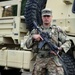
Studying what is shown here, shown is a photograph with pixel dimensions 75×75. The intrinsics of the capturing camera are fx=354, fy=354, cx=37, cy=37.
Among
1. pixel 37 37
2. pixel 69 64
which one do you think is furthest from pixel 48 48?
pixel 69 64

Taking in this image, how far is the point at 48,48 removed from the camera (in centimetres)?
525

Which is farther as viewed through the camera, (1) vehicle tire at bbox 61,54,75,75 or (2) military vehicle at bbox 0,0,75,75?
(2) military vehicle at bbox 0,0,75,75

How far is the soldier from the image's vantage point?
5180 millimetres

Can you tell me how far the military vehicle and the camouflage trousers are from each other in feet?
2.74

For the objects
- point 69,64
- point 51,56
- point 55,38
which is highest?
point 55,38

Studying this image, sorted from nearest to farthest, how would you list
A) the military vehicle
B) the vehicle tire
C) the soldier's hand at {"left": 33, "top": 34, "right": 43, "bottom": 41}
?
1. the soldier's hand at {"left": 33, "top": 34, "right": 43, "bottom": 41}
2. the vehicle tire
3. the military vehicle

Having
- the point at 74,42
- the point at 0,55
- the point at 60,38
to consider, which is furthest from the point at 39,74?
the point at 0,55

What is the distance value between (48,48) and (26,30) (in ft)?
7.45

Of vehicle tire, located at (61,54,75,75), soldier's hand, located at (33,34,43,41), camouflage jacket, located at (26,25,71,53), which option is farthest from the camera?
vehicle tire, located at (61,54,75,75)

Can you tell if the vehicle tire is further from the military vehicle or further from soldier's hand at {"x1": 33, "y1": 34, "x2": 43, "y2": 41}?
soldier's hand at {"x1": 33, "y1": 34, "x2": 43, "y2": 41}

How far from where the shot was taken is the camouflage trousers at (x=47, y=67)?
5.20 metres

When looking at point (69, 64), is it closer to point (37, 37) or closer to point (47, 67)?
point (47, 67)

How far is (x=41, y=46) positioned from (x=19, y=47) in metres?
2.31

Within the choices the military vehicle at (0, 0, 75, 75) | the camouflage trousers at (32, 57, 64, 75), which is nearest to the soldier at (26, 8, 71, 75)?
the camouflage trousers at (32, 57, 64, 75)
